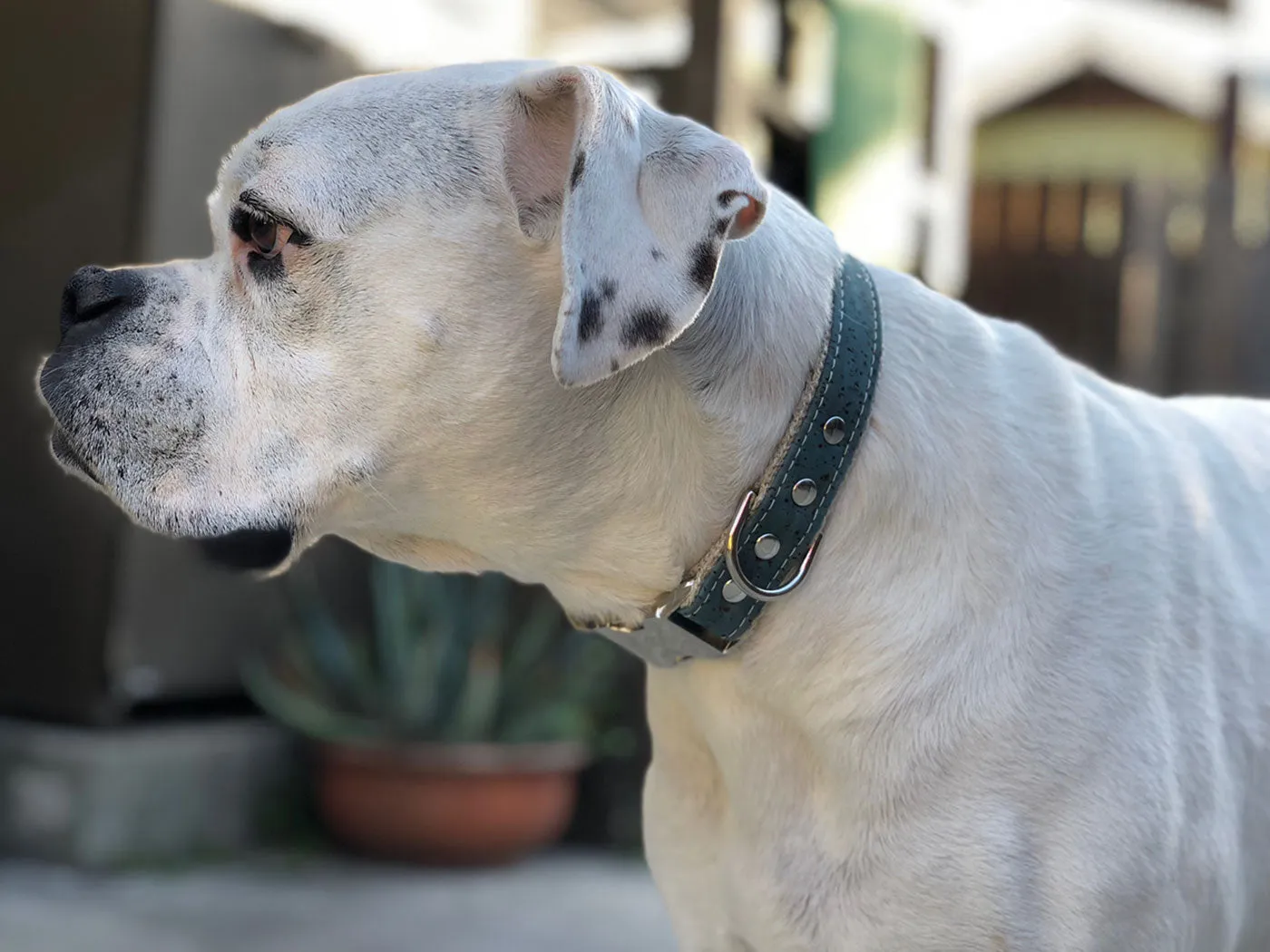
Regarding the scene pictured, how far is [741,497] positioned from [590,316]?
0.35 meters

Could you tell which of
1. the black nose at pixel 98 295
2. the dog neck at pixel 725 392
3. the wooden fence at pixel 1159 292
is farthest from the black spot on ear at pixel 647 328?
the wooden fence at pixel 1159 292

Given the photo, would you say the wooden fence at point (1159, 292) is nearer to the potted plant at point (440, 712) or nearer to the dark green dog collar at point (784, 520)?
the potted plant at point (440, 712)

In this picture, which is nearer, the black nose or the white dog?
the white dog

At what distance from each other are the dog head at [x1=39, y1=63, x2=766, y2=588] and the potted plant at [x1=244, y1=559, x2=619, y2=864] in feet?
7.52

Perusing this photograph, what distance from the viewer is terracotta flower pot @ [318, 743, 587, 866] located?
4.14 metres

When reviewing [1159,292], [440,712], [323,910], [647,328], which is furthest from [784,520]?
[1159,292]

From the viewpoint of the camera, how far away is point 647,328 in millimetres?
1710

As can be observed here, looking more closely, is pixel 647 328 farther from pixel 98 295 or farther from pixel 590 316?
pixel 98 295

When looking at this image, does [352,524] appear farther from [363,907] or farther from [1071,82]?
[1071,82]

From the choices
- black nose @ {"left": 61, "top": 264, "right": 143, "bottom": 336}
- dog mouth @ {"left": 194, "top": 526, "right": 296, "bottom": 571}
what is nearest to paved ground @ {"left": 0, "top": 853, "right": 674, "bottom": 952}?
dog mouth @ {"left": 194, "top": 526, "right": 296, "bottom": 571}

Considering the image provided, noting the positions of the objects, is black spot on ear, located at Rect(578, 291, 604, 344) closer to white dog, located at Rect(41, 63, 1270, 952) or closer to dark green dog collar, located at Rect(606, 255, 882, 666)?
white dog, located at Rect(41, 63, 1270, 952)

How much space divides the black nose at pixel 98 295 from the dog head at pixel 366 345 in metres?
0.08

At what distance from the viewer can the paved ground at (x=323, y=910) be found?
3508 millimetres

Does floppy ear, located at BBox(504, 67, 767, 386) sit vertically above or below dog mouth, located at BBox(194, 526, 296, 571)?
above
